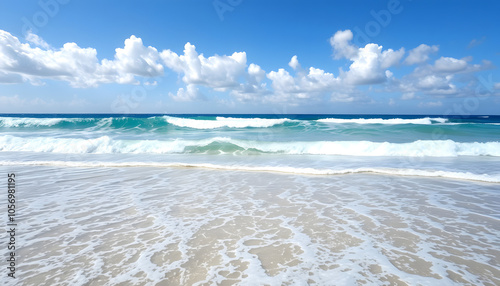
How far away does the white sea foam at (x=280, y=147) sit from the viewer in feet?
37.8

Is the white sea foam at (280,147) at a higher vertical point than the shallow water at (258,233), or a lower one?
higher

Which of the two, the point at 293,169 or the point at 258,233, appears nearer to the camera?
the point at 258,233

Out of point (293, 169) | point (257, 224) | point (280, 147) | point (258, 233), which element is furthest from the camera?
point (280, 147)

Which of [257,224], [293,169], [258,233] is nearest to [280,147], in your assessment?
[293,169]

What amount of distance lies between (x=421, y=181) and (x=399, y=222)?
3.64m

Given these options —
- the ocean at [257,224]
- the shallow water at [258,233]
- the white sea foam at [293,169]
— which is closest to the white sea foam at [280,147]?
the ocean at [257,224]

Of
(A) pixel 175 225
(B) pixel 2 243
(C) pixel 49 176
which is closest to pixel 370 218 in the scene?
(A) pixel 175 225

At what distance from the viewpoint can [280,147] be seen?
13016 mm

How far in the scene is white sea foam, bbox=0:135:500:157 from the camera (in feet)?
37.8

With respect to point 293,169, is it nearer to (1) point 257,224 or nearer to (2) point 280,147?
(1) point 257,224

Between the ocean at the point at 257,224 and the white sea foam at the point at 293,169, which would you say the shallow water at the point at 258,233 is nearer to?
the ocean at the point at 257,224

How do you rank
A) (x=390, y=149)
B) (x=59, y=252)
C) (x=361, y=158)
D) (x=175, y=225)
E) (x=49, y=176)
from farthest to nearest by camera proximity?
(x=390, y=149) → (x=361, y=158) → (x=49, y=176) → (x=175, y=225) → (x=59, y=252)

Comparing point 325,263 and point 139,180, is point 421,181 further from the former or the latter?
point 139,180

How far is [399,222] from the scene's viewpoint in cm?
421
